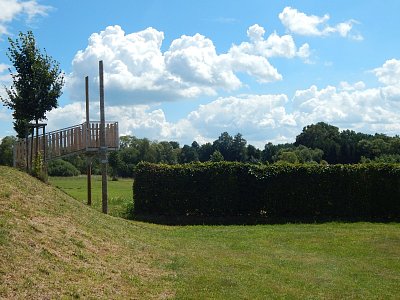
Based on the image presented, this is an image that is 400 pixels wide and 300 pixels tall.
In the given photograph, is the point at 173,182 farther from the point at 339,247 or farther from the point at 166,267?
the point at 166,267

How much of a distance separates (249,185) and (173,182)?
3.89 meters

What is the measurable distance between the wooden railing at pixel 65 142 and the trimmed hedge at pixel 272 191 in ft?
14.7

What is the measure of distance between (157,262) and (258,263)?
2.81 m

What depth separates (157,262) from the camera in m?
A: 11.9

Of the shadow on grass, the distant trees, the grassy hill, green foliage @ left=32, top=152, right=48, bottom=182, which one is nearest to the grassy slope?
the grassy hill

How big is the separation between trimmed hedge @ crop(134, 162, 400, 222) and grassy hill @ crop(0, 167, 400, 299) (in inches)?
292

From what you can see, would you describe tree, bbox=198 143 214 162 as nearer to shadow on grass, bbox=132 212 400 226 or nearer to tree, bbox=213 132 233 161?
tree, bbox=213 132 233 161

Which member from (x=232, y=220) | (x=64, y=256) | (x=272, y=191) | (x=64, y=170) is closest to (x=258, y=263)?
(x=64, y=256)

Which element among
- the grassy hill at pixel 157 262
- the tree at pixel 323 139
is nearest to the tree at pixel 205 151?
the tree at pixel 323 139

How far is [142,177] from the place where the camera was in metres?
25.8

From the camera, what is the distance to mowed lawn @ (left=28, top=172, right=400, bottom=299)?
9.67m

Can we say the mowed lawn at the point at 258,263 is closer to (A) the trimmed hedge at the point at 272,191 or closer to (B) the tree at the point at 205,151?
(A) the trimmed hedge at the point at 272,191

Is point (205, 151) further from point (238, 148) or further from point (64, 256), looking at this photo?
point (64, 256)

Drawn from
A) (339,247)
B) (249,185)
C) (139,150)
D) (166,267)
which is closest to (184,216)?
(249,185)
